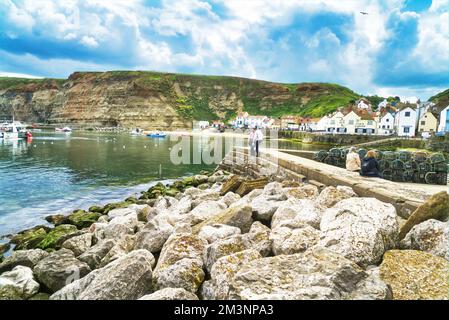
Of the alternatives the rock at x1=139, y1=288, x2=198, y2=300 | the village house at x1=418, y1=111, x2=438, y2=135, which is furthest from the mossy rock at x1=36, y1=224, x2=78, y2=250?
the village house at x1=418, y1=111, x2=438, y2=135

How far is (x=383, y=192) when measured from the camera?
24.2 ft

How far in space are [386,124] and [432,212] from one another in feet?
265

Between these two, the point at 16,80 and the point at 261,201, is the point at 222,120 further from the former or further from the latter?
the point at 261,201

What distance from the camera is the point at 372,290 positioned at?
10.4ft

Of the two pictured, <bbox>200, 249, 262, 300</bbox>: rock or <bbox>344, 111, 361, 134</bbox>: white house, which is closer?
<bbox>200, 249, 262, 300</bbox>: rock

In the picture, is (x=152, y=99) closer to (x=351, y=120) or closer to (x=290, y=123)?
(x=290, y=123)

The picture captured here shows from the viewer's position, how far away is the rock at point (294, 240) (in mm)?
4367

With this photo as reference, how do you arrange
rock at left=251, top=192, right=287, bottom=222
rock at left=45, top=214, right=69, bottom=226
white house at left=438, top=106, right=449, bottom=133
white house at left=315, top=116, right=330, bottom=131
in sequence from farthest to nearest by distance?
white house at left=315, top=116, right=330, bottom=131, white house at left=438, top=106, right=449, bottom=133, rock at left=45, top=214, right=69, bottom=226, rock at left=251, top=192, right=287, bottom=222

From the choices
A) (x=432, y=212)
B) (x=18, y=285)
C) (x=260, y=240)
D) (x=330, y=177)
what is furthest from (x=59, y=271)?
(x=330, y=177)

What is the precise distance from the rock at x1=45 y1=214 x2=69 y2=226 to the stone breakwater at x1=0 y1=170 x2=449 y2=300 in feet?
18.0

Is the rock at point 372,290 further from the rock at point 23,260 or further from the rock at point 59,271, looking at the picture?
the rock at point 23,260

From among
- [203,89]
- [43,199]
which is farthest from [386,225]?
[203,89]

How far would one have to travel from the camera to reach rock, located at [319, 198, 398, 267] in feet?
13.0

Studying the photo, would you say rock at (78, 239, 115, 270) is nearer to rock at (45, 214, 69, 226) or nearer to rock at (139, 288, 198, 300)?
rock at (139, 288, 198, 300)
